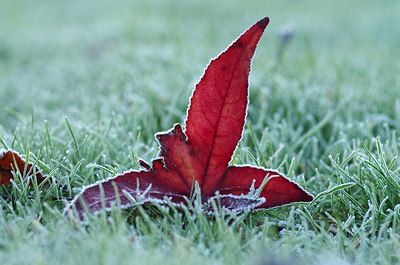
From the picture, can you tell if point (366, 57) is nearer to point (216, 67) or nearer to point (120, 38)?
point (120, 38)

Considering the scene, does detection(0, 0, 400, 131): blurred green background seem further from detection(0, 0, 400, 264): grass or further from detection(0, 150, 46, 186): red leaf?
detection(0, 150, 46, 186): red leaf

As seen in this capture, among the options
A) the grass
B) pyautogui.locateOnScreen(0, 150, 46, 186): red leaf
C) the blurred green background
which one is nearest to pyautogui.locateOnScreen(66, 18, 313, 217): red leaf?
the grass

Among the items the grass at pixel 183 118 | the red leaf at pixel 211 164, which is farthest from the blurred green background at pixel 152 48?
the red leaf at pixel 211 164

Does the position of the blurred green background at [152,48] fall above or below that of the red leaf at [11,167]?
above

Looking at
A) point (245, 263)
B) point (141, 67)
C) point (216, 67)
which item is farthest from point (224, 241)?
point (141, 67)

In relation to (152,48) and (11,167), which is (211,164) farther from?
(152,48)

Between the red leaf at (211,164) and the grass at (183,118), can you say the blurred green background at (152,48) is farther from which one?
the red leaf at (211,164)

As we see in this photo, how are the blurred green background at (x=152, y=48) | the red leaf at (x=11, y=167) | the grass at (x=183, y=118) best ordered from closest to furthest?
the grass at (x=183, y=118)
the red leaf at (x=11, y=167)
the blurred green background at (x=152, y=48)
